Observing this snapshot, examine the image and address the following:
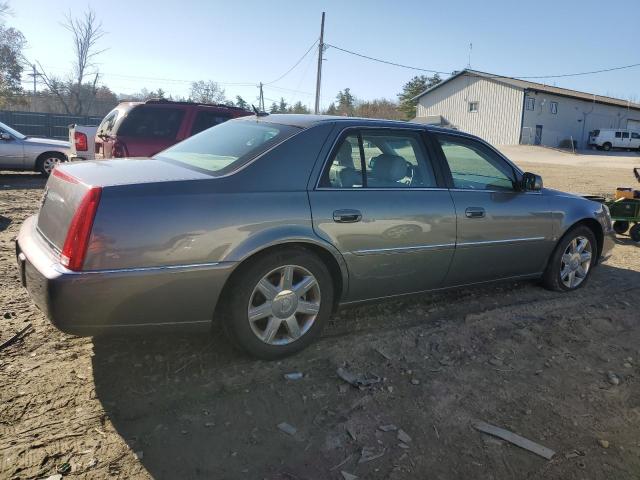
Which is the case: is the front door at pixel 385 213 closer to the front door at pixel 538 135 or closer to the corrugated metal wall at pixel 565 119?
the corrugated metal wall at pixel 565 119

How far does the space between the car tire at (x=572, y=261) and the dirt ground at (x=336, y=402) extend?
0.85 metres

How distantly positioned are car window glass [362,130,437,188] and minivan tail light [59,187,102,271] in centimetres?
184

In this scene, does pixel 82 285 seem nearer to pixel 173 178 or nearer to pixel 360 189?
pixel 173 178

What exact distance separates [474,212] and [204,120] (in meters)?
5.63

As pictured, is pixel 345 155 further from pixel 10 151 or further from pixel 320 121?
pixel 10 151

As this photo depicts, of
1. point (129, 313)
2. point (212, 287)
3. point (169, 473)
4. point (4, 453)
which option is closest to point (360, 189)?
point (212, 287)

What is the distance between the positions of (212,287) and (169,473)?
3.39 ft

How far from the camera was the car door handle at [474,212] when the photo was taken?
4.11m

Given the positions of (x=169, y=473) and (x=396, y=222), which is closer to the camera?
(x=169, y=473)

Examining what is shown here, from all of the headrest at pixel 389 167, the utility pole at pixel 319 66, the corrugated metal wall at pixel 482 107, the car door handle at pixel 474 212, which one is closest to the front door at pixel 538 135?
the corrugated metal wall at pixel 482 107

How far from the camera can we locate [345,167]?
11.8 feet

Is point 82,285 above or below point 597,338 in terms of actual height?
above

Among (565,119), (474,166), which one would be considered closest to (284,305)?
(474,166)

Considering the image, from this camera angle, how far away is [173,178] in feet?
9.81
